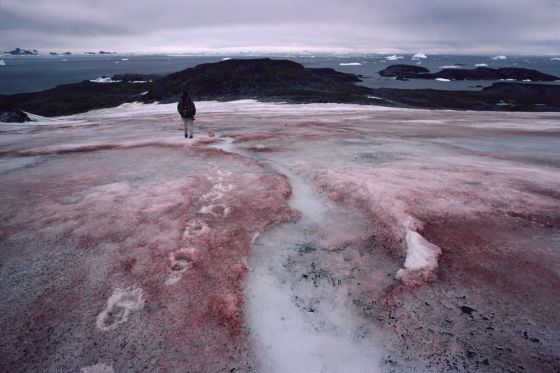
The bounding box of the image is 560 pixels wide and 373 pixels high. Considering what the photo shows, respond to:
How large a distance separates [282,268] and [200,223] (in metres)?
2.21

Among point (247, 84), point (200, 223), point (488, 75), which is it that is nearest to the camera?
point (200, 223)

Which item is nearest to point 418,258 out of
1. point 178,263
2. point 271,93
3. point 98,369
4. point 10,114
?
point 178,263

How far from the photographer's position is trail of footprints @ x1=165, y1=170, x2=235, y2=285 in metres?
5.73

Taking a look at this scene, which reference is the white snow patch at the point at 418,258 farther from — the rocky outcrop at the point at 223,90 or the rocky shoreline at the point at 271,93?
the rocky outcrop at the point at 223,90

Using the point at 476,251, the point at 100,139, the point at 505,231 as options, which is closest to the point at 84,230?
the point at 476,251

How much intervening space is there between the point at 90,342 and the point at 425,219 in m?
6.32

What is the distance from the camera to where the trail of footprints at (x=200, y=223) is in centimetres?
573

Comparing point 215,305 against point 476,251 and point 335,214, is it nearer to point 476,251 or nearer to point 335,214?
point 335,214

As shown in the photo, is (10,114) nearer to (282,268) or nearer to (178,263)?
(178,263)

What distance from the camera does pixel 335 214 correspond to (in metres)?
7.96

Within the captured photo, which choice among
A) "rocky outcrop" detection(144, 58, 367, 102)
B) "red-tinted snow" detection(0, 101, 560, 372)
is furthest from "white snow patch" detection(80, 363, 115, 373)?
"rocky outcrop" detection(144, 58, 367, 102)

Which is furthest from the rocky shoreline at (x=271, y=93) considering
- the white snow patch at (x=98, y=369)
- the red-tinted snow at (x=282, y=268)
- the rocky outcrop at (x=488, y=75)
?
the white snow patch at (x=98, y=369)

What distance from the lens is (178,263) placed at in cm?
586

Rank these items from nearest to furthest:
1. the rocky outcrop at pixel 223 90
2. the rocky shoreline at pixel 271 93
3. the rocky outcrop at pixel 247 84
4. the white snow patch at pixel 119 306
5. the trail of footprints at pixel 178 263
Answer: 1. the white snow patch at pixel 119 306
2. the trail of footprints at pixel 178 263
3. the rocky shoreline at pixel 271 93
4. the rocky outcrop at pixel 223 90
5. the rocky outcrop at pixel 247 84
